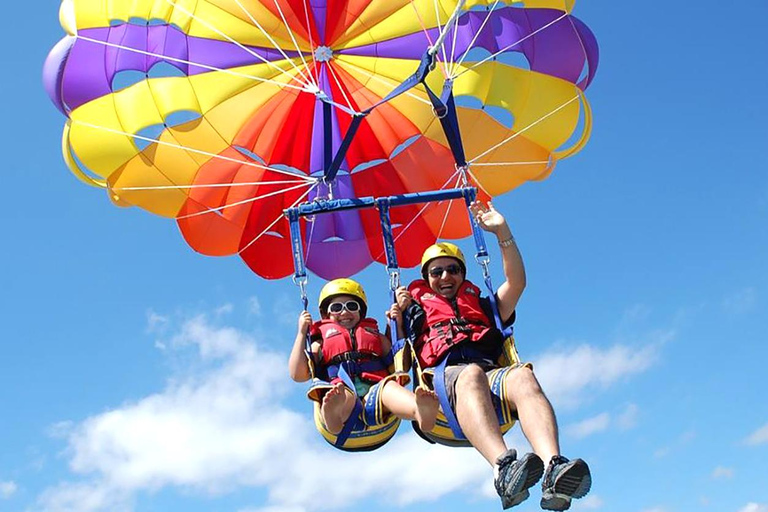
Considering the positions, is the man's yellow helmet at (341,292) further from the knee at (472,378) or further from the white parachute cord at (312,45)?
the white parachute cord at (312,45)

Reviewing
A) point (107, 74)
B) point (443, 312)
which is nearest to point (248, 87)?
point (107, 74)

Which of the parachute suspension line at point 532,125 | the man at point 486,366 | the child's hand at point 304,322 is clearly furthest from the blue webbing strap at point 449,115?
the child's hand at point 304,322

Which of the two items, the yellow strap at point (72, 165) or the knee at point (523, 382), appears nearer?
the knee at point (523, 382)

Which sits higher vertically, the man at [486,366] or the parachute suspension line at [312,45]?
the parachute suspension line at [312,45]

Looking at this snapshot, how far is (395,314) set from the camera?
496 cm

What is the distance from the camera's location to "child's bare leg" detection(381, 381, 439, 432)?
439cm

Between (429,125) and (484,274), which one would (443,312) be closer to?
(484,274)

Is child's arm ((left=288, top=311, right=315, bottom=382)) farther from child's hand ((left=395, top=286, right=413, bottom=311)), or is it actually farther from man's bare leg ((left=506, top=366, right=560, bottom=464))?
man's bare leg ((left=506, top=366, right=560, bottom=464))

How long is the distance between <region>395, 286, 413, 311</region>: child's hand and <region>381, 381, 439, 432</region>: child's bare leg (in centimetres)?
47

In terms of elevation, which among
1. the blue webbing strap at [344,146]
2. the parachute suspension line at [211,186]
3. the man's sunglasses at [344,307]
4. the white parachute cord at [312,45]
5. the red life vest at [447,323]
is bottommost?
the red life vest at [447,323]

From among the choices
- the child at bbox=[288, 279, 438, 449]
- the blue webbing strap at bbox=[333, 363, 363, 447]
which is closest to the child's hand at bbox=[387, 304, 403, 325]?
the child at bbox=[288, 279, 438, 449]

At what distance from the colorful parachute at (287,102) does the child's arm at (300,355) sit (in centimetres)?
160

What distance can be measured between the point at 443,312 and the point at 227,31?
315cm

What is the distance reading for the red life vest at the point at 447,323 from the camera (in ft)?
15.7
